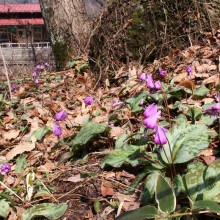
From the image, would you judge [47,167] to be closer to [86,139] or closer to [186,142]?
[86,139]

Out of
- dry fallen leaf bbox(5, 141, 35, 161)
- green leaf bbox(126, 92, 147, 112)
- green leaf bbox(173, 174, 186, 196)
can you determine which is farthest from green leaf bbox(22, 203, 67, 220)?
green leaf bbox(126, 92, 147, 112)

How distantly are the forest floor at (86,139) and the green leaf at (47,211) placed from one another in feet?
0.13

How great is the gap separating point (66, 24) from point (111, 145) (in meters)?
4.04

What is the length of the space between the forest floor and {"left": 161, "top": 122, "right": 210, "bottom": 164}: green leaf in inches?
3.5

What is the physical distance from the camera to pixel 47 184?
181 centimetres

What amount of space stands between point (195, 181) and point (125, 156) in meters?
0.45

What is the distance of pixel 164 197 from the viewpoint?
110cm

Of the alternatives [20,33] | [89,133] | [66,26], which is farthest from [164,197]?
[20,33]

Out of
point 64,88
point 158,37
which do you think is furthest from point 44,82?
point 158,37

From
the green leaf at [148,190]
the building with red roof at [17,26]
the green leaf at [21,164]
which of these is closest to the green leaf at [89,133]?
the green leaf at [21,164]

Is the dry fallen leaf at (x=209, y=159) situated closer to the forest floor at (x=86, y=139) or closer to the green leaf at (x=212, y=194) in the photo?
the forest floor at (x=86, y=139)

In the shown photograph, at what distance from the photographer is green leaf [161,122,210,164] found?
146 cm

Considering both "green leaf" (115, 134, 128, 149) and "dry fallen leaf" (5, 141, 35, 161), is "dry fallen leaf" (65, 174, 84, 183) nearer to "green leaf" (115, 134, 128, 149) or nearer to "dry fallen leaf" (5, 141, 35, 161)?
"green leaf" (115, 134, 128, 149)

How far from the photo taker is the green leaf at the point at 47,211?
1472 mm
